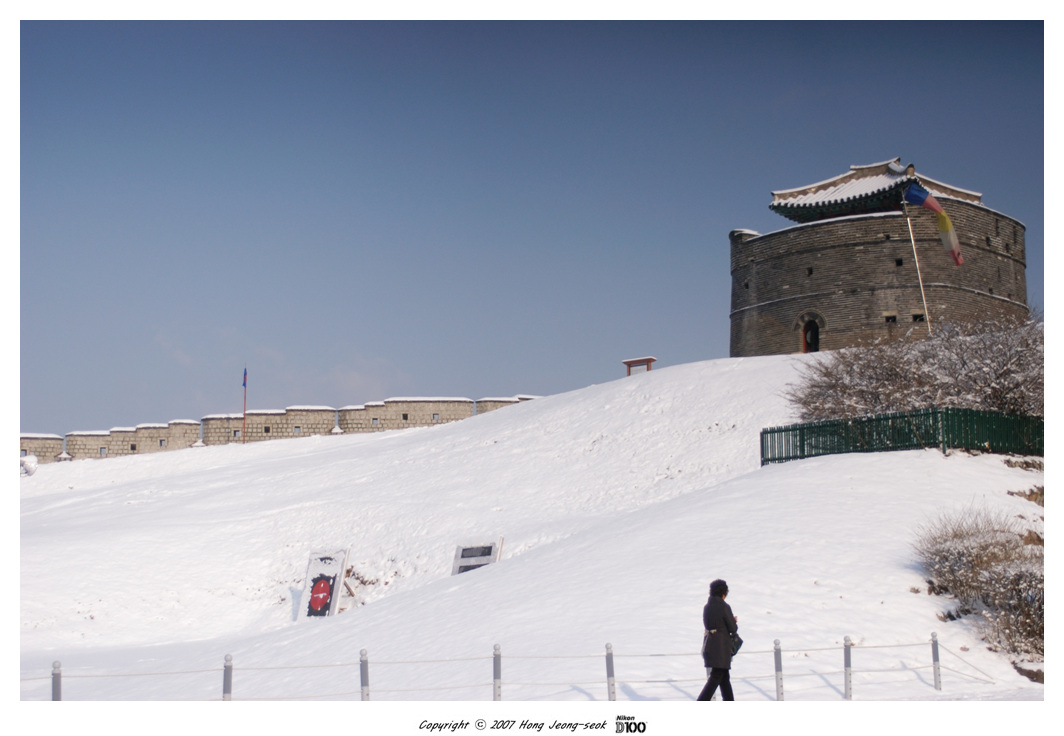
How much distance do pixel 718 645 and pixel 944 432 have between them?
1299 centimetres

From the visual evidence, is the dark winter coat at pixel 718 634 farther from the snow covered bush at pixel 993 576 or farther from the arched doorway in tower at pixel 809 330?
the arched doorway in tower at pixel 809 330

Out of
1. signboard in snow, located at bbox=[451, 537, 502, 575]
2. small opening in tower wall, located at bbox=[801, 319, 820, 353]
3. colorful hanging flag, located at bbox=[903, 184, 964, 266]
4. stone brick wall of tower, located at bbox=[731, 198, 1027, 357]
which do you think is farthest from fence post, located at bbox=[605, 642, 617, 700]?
small opening in tower wall, located at bbox=[801, 319, 820, 353]

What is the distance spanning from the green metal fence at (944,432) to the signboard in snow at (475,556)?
8237 mm

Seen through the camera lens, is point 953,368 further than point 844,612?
Yes

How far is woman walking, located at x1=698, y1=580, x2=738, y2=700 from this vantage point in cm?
1054

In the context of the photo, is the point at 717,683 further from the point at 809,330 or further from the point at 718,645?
the point at 809,330

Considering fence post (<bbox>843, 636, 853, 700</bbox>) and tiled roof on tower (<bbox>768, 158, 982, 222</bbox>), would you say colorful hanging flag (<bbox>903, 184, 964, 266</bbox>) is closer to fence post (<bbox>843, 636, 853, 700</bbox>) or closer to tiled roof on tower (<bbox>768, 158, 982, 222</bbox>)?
tiled roof on tower (<bbox>768, 158, 982, 222</bbox>)

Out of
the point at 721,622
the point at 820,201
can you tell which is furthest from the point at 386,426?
the point at 721,622

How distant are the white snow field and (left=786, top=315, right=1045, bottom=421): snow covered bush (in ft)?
8.06

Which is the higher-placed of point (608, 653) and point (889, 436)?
point (889, 436)

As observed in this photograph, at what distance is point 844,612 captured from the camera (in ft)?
48.2

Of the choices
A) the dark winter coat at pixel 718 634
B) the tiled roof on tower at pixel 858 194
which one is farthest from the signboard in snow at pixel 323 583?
the tiled roof on tower at pixel 858 194

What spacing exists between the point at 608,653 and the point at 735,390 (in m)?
25.6

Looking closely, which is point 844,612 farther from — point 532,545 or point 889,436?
point 532,545
